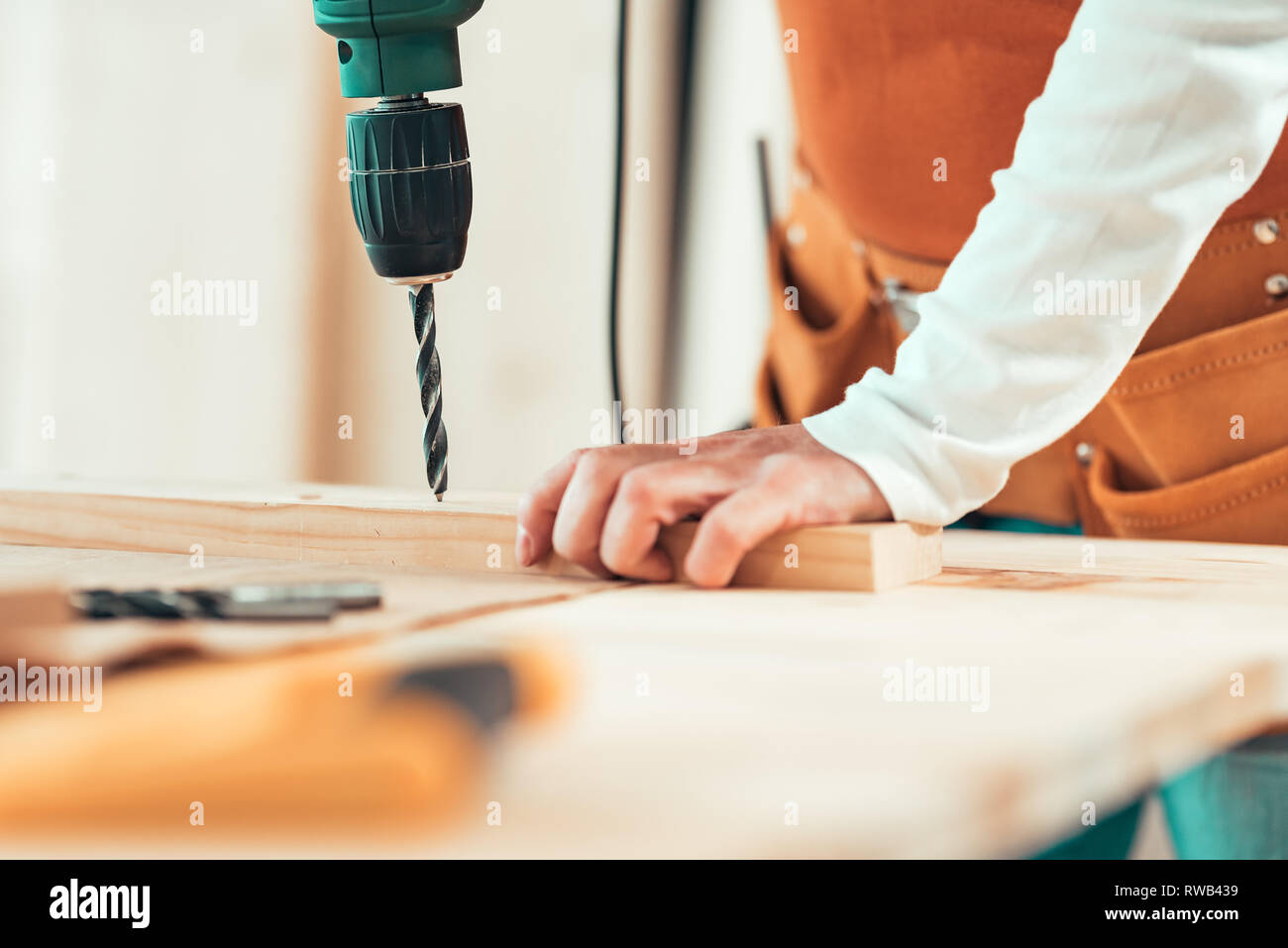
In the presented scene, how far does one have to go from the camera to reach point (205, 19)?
190cm

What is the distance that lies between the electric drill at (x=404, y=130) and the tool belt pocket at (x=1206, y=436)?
1.70ft

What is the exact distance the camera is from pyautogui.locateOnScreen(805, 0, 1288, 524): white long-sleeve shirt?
697 mm

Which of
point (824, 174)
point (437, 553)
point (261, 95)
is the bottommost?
point (437, 553)

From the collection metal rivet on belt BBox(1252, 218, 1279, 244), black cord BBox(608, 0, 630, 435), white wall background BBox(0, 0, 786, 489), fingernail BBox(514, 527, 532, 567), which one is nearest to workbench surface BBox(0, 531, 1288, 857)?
fingernail BBox(514, 527, 532, 567)

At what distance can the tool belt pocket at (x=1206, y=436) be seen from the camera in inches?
38.5

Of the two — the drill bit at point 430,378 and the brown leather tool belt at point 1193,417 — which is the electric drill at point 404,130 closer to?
the drill bit at point 430,378

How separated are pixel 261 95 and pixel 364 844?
1730 millimetres

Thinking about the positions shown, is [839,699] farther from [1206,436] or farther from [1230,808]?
[1206,436]

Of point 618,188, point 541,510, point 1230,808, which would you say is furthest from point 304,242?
point 1230,808

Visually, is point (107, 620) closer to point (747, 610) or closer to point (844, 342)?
point (747, 610)

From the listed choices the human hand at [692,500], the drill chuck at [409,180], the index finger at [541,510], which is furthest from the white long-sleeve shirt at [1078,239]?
the drill chuck at [409,180]

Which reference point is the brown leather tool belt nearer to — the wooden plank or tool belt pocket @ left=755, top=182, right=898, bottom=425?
tool belt pocket @ left=755, top=182, right=898, bottom=425

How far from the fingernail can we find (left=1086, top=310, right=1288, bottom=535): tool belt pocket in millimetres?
481
